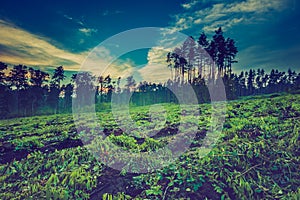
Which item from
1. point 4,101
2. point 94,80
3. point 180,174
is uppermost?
point 94,80

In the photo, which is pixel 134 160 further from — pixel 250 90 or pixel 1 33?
A: pixel 250 90

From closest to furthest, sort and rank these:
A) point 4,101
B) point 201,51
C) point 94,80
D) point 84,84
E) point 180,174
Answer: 1. point 180,174
2. point 94,80
3. point 4,101
4. point 84,84
5. point 201,51

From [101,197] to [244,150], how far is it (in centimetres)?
367

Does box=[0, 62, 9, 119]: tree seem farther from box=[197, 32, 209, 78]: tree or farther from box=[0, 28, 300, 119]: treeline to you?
box=[197, 32, 209, 78]: tree

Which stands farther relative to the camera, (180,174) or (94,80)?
(94,80)

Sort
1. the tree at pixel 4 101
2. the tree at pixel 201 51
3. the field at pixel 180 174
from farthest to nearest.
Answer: the tree at pixel 201 51 < the tree at pixel 4 101 < the field at pixel 180 174

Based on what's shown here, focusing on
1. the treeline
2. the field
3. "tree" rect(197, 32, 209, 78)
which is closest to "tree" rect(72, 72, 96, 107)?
the treeline

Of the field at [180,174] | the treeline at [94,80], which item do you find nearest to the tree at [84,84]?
the treeline at [94,80]

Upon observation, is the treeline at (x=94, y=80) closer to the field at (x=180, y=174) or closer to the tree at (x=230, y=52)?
the tree at (x=230, y=52)

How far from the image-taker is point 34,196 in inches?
135

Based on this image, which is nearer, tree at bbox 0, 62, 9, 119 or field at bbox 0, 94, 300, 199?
field at bbox 0, 94, 300, 199

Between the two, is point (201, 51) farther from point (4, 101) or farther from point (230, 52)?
point (4, 101)

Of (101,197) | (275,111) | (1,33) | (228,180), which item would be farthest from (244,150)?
(1,33)

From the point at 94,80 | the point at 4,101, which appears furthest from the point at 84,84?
the point at 4,101
